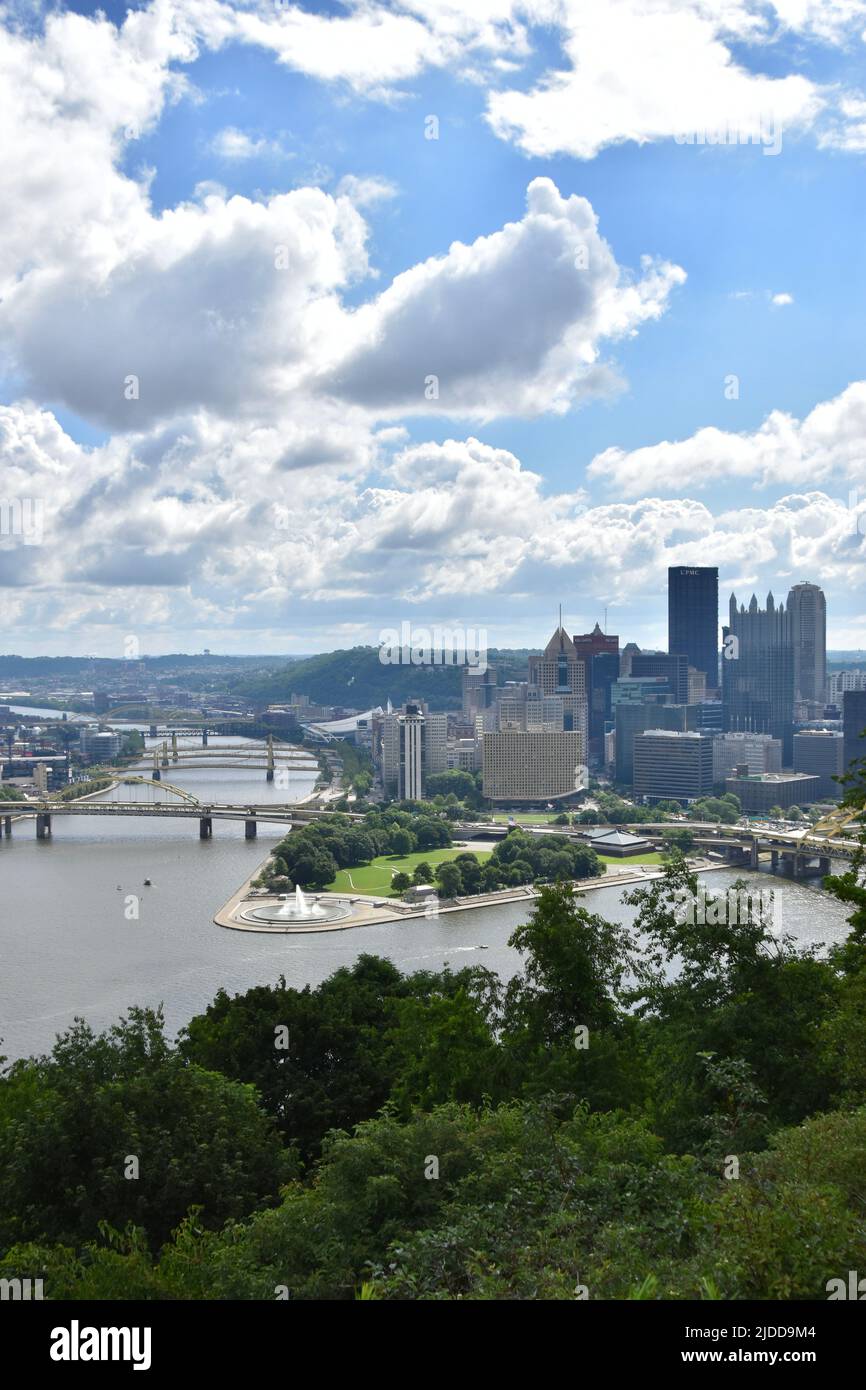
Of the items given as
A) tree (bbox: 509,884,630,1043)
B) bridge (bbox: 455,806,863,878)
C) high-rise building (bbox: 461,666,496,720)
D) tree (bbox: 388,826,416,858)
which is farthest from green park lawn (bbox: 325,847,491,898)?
high-rise building (bbox: 461,666,496,720)

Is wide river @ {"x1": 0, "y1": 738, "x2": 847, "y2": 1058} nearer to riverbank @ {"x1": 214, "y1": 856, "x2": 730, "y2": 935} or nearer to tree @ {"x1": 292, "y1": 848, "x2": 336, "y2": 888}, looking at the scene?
riverbank @ {"x1": 214, "y1": 856, "x2": 730, "y2": 935}

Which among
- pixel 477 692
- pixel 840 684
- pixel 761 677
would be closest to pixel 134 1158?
pixel 761 677

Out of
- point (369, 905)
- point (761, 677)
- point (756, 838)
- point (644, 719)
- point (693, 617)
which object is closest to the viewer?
point (369, 905)

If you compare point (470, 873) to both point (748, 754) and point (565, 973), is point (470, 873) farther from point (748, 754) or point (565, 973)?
point (748, 754)

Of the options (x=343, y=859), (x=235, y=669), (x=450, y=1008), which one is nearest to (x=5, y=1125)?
(x=450, y=1008)

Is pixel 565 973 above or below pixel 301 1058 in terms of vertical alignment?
above
